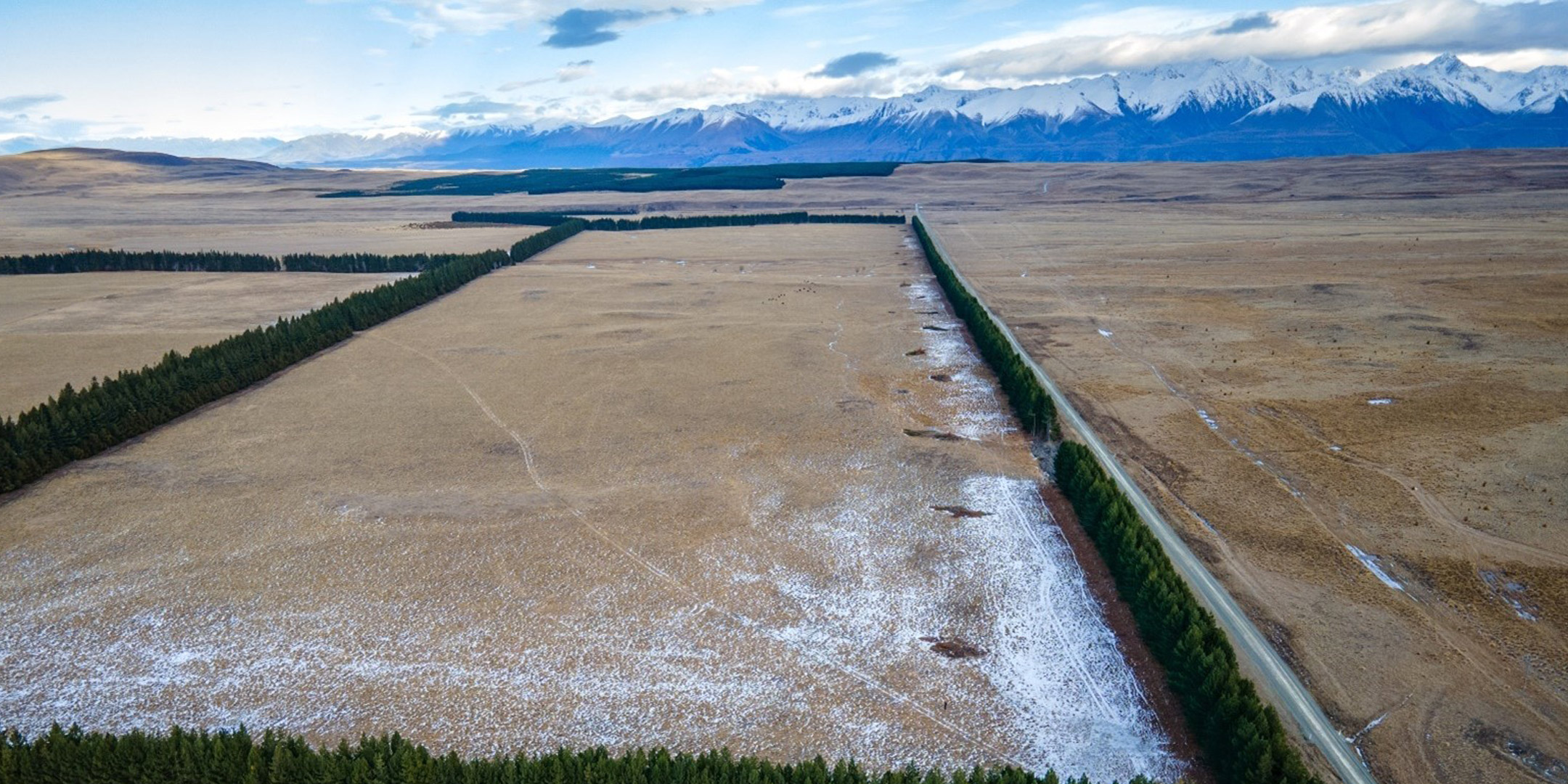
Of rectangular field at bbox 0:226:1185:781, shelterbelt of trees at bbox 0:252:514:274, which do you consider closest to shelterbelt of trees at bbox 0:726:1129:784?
rectangular field at bbox 0:226:1185:781

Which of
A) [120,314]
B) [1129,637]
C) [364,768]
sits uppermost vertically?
[120,314]

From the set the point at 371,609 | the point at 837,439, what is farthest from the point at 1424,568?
the point at 371,609

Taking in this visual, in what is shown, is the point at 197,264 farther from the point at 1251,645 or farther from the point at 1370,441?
the point at 1251,645

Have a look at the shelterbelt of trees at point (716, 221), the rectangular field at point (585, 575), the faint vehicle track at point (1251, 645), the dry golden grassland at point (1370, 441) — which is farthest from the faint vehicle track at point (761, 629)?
the shelterbelt of trees at point (716, 221)

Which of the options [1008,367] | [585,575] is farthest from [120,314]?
[1008,367]

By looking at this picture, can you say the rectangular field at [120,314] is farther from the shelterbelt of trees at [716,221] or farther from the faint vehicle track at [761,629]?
the shelterbelt of trees at [716,221]
